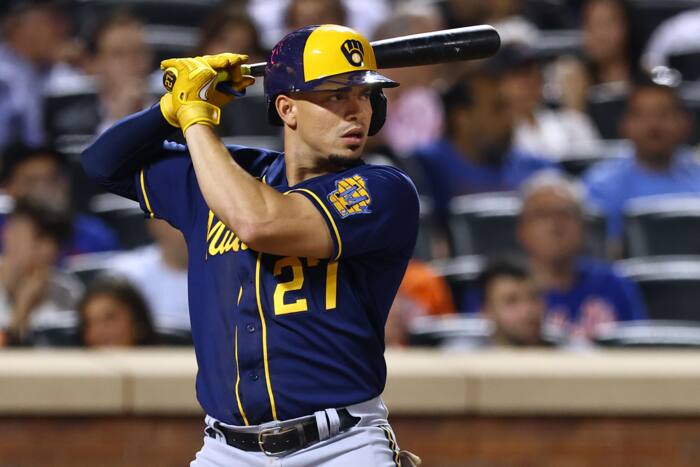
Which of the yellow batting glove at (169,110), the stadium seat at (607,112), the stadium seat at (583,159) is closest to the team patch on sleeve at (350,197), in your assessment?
the yellow batting glove at (169,110)

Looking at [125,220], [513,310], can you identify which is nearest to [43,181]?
[125,220]

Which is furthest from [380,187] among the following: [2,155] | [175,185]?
[2,155]

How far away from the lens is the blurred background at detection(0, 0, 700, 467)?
4301 mm

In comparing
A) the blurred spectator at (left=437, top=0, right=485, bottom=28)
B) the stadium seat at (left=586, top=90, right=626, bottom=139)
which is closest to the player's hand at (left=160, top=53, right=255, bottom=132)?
the stadium seat at (left=586, top=90, right=626, bottom=139)

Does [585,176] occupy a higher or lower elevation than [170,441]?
higher

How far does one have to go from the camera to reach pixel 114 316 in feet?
16.8

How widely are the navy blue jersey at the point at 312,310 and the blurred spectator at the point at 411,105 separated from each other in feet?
13.0

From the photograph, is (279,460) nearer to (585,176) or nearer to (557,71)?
(585,176)

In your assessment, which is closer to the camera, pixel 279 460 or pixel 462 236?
pixel 279 460

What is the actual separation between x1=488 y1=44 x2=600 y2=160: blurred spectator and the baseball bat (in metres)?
3.74

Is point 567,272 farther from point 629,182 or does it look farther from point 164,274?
point 164,274

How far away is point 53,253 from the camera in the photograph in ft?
18.1

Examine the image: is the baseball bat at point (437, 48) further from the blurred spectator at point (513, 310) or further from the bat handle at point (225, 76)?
the blurred spectator at point (513, 310)

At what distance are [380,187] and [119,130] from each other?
2.13 feet
